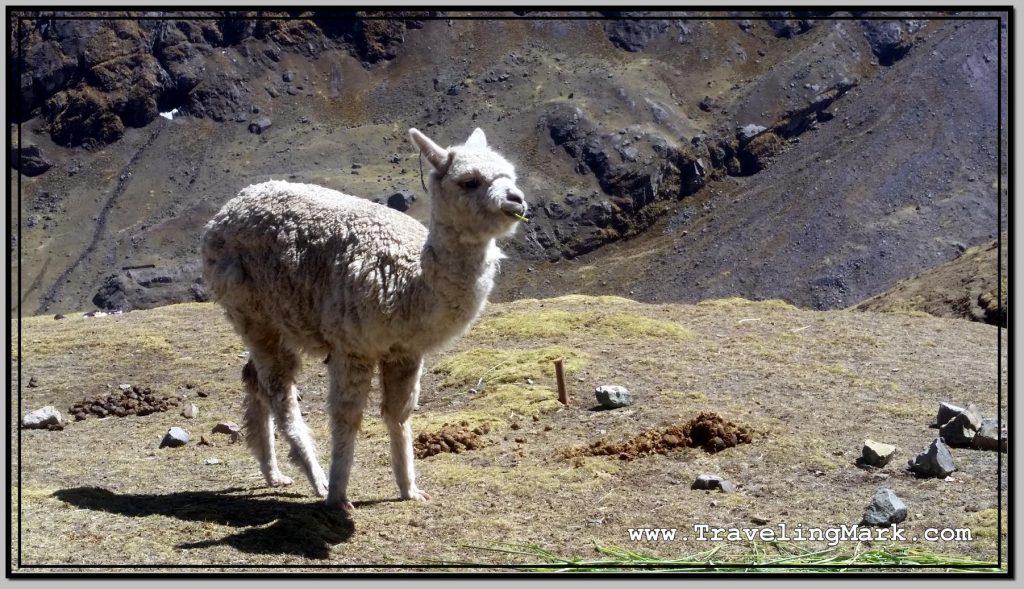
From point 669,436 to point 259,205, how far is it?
462cm

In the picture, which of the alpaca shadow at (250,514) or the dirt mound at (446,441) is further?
the dirt mound at (446,441)

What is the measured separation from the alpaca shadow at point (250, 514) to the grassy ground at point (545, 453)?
0.03 metres

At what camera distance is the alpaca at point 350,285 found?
7777mm

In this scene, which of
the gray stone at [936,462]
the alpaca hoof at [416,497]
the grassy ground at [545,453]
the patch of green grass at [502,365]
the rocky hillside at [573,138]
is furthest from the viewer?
the rocky hillside at [573,138]

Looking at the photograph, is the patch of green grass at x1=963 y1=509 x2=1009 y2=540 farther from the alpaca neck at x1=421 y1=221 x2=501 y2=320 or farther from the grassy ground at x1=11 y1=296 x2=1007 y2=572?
the alpaca neck at x1=421 y1=221 x2=501 y2=320

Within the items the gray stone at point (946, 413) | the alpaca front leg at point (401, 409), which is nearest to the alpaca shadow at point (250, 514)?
the alpaca front leg at point (401, 409)

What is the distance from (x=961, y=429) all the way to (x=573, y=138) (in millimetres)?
64889

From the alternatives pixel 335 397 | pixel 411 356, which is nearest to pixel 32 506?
pixel 335 397

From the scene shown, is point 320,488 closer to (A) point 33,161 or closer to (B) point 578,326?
(B) point 578,326

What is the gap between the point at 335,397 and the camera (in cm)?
830

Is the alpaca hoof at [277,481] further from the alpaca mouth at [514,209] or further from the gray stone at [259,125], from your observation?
the gray stone at [259,125]

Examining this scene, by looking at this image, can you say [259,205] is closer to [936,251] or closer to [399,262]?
[399,262]

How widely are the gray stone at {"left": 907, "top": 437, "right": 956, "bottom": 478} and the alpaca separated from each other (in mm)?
4358

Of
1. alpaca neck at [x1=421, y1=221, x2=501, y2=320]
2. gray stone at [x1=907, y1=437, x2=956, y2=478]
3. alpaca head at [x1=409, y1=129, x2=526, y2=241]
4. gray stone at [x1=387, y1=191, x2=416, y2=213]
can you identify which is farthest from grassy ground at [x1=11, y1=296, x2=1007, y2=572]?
gray stone at [x1=387, y1=191, x2=416, y2=213]
